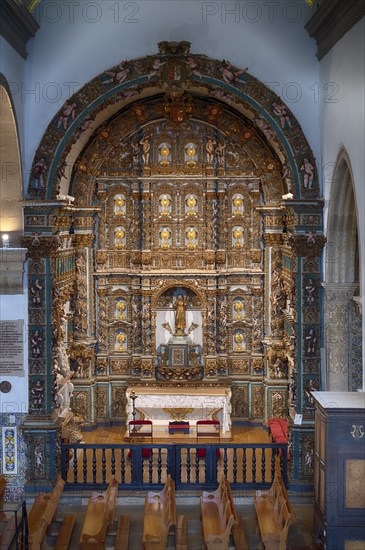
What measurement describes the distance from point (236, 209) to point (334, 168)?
20.4 feet

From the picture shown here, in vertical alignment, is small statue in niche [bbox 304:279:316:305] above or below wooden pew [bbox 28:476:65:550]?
above

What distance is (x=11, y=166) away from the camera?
753 inches

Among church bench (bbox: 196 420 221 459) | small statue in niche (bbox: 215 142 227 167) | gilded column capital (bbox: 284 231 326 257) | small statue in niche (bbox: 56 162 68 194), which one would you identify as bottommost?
church bench (bbox: 196 420 221 459)

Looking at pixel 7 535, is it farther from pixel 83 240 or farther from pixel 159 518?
pixel 83 240

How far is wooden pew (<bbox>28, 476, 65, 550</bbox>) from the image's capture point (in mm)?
15570

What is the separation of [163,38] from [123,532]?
426 inches

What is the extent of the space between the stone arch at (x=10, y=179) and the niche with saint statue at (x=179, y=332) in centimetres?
582

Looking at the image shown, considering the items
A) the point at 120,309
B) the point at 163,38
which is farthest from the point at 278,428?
the point at 163,38

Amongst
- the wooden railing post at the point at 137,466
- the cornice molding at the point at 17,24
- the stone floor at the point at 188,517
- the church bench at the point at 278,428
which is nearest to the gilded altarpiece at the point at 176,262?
the church bench at the point at 278,428

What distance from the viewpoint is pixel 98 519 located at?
1641 cm

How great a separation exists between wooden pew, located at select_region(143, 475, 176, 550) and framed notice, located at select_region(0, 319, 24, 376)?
167 inches

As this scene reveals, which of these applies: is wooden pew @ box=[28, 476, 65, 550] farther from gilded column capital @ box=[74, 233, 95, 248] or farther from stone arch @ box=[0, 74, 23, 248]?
gilded column capital @ box=[74, 233, 95, 248]

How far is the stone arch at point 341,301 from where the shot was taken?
18.7m

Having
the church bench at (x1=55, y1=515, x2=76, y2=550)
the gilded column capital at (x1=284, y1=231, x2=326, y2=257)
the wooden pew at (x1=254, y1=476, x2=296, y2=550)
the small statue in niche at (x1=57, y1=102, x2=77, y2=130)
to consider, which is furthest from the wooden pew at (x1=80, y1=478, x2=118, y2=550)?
the small statue in niche at (x1=57, y1=102, x2=77, y2=130)
